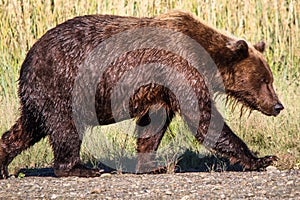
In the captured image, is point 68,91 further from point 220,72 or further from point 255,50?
point 255,50

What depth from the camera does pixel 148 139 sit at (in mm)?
7207

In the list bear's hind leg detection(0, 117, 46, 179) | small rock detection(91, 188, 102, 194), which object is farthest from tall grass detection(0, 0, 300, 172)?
small rock detection(91, 188, 102, 194)

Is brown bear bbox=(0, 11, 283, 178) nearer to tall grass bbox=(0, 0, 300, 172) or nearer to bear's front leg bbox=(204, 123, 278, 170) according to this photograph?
bear's front leg bbox=(204, 123, 278, 170)

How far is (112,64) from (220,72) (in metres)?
1.03

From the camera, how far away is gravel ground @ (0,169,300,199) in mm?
5398

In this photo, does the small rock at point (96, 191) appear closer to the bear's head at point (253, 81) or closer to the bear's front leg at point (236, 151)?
the bear's front leg at point (236, 151)

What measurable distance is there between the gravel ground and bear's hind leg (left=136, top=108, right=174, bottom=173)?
48 cm

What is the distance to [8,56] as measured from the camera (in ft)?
33.5

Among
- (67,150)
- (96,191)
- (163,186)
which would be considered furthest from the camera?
(67,150)

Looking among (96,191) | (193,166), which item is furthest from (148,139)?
(96,191)

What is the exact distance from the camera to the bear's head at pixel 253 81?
6.91m

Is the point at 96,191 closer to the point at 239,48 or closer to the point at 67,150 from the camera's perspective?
the point at 67,150

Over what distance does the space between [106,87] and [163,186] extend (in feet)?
4.02

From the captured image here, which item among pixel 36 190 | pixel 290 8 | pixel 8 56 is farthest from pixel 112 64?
pixel 290 8
